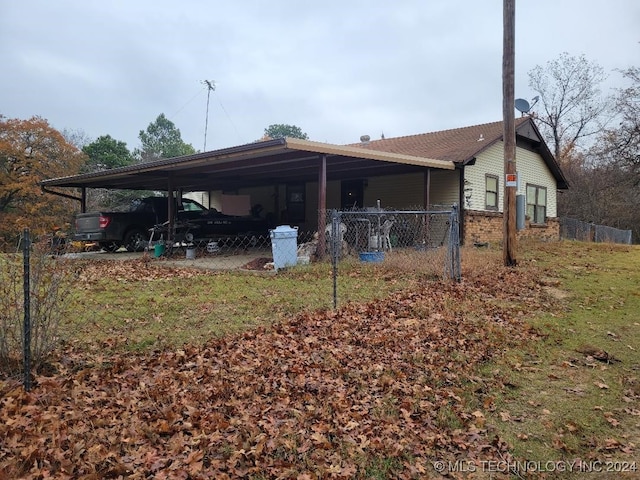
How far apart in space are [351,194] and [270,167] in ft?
13.7

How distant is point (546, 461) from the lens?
2562 millimetres

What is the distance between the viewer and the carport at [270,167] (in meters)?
9.77

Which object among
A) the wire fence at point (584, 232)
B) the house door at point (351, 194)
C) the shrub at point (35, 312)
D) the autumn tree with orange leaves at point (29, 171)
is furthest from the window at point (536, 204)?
the autumn tree with orange leaves at point (29, 171)

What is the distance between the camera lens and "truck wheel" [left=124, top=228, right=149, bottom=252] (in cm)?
1419

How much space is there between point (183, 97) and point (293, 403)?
42.0 m

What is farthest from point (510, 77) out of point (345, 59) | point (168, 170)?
point (345, 59)

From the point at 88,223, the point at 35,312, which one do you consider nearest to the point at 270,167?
the point at 88,223

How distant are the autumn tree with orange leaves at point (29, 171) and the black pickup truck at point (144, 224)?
9179mm

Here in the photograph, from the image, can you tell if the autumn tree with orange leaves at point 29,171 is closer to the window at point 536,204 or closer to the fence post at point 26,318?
the fence post at point 26,318

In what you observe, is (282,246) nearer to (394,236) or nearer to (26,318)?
(394,236)

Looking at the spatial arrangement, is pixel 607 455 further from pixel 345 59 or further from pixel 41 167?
pixel 41 167

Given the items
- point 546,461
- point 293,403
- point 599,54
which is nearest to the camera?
point 546,461

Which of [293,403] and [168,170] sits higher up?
[168,170]

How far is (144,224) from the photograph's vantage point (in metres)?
14.7
